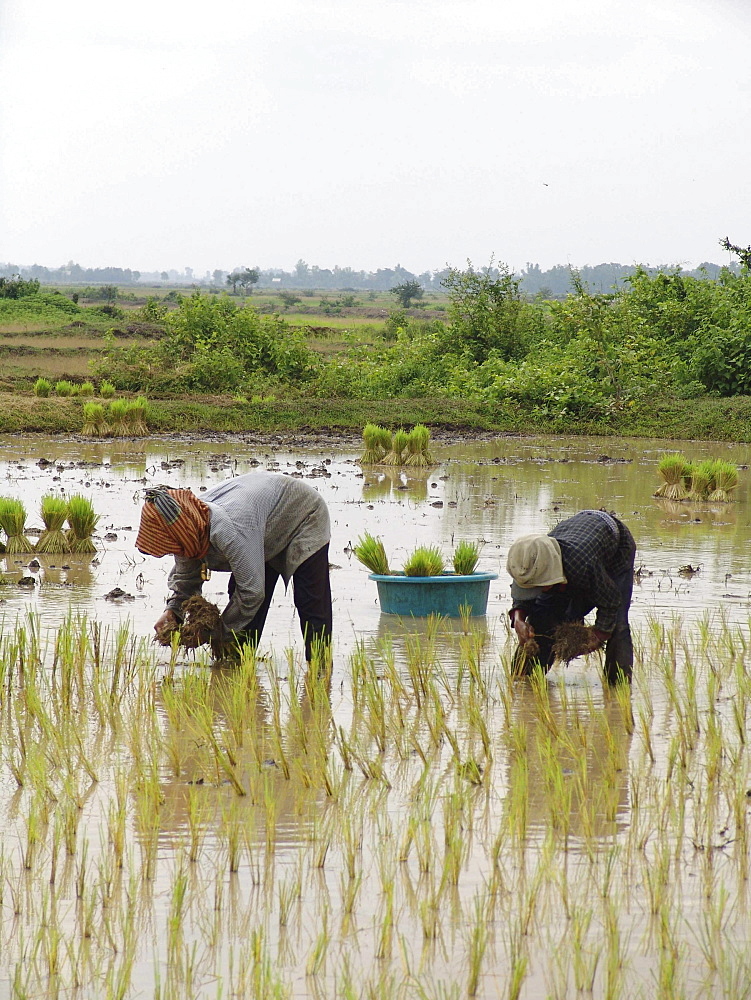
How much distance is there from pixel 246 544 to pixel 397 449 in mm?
10130

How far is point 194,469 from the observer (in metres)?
13.6

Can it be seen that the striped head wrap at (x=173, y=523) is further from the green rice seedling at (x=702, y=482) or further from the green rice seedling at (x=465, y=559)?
the green rice seedling at (x=702, y=482)

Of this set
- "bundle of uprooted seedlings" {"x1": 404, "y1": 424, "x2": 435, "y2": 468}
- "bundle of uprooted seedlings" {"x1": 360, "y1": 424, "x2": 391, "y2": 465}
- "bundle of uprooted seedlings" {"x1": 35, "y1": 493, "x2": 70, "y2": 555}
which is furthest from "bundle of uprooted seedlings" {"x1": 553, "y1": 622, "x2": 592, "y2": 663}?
"bundle of uprooted seedlings" {"x1": 360, "y1": 424, "x2": 391, "y2": 465}

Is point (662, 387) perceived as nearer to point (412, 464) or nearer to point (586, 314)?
point (586, 314)

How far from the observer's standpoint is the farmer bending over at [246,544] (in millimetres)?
4480

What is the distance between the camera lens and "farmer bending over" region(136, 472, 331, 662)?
4.48 meters

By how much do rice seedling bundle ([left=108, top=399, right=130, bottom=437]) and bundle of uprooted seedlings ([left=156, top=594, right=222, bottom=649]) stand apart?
514 inches

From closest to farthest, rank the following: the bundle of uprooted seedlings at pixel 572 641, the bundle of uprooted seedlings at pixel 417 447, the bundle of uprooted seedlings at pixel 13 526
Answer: the bundle of uprooted seedlings at pixel 572 641 < the bundle of uprooted seedlings at pixel 13 526 < the bundle of uprooted seedlings at pixel 417 447

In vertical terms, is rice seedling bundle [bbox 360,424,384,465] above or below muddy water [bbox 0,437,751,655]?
above

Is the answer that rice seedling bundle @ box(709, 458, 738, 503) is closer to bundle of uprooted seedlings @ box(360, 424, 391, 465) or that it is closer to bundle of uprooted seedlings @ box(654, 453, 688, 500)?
bundle of uprooted seedlings @ box(654, 453, 688, 500)

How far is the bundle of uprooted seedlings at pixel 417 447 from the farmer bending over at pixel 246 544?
30.8 ft

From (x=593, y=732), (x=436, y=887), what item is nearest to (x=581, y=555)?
(x=593, y=732)

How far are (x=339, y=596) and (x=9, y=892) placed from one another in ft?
13.4

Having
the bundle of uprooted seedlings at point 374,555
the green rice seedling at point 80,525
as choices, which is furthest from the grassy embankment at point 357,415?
the bundle of uprooted seedlings at point 374,555
